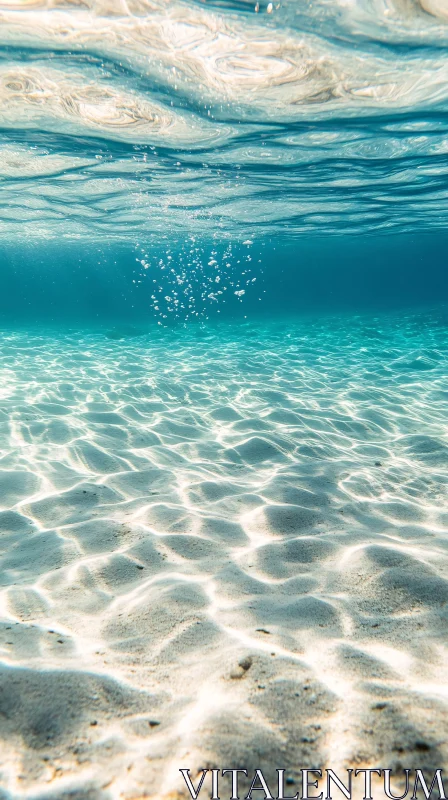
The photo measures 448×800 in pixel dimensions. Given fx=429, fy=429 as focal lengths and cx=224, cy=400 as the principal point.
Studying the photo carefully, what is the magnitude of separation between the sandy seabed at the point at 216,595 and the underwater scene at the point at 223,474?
2 cm

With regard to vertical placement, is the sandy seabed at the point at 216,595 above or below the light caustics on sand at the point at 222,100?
below

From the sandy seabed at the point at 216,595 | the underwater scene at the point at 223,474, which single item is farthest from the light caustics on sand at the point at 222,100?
the sandy seabed at the point at 216,595

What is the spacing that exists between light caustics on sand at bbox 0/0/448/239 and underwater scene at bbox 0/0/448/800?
0.07 m

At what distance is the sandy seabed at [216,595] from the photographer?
5.97 feet

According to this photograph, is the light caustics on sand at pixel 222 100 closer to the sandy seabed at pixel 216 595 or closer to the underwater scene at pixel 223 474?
the underwater scene at pixel 223 474

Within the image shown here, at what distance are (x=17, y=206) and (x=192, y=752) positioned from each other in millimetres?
25315

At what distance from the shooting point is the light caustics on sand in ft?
24.2

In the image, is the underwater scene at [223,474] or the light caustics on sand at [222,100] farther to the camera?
the light caustics on sand at [222,100]

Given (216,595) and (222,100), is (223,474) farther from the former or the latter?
(222,100)

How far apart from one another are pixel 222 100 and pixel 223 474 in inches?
358

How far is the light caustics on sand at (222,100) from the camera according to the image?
24.2 ft

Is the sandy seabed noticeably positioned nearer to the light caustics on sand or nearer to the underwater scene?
the underwater scene

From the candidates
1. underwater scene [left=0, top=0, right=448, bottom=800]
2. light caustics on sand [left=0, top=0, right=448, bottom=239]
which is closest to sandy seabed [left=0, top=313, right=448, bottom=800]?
underwater scene [left=0, top=0, right=448, bottom=800]

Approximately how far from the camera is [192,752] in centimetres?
178
